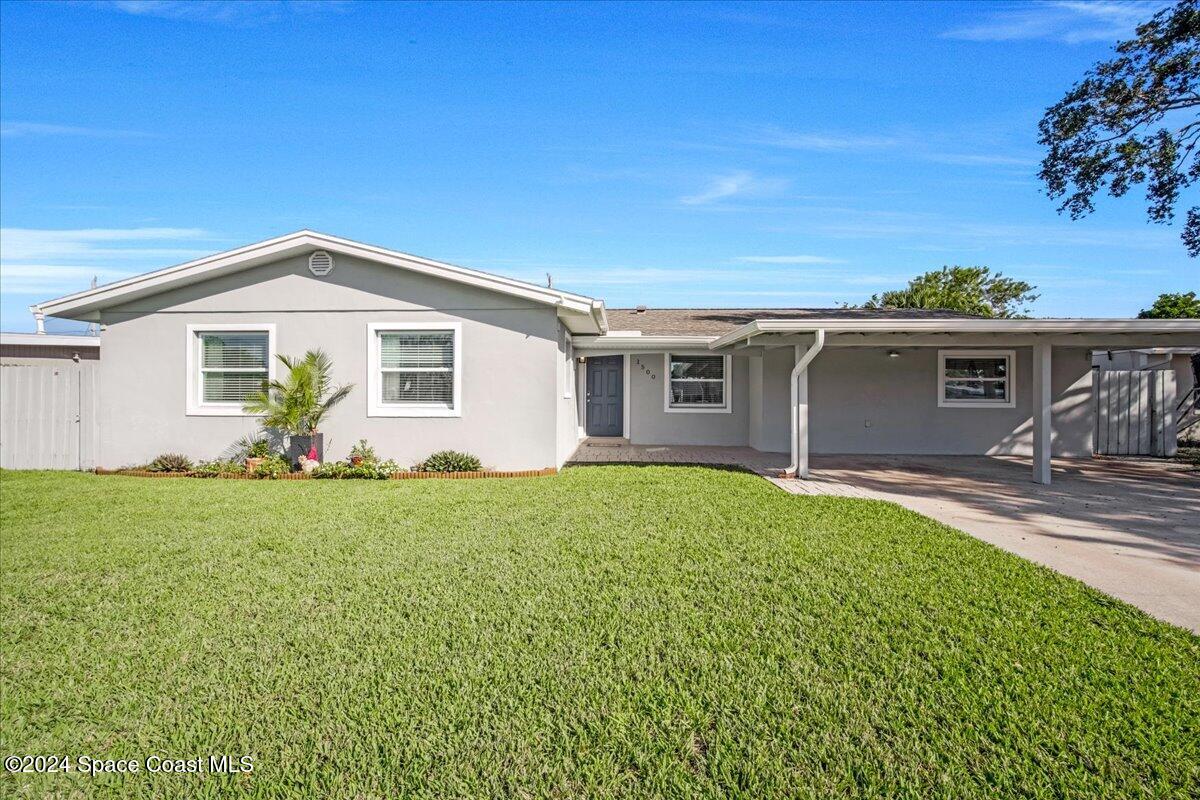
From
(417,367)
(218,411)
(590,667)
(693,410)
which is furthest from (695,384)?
(590,667)

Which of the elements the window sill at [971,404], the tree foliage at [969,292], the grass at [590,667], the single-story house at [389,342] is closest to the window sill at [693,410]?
the single-story house at [389,342]

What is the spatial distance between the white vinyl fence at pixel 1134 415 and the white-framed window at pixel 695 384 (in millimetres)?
8730

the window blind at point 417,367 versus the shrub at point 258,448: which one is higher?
the window blind at point 417,367

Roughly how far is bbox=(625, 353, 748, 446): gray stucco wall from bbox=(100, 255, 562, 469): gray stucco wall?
5123 millimetres

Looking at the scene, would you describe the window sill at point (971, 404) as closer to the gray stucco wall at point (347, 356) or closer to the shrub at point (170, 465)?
the gray stucco wall at point (347, 356)

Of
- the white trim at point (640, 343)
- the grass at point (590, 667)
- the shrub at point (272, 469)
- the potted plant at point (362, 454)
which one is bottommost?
the grass at point (590, 667)

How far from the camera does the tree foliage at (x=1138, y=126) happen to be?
15.2 metres

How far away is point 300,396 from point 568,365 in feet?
18.0

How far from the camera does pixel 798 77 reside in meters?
12.7

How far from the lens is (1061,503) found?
8.90m

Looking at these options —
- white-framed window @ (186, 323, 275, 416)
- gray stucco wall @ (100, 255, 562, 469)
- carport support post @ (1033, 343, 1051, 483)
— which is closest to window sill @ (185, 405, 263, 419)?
white-framed window @ (186, 323, 275, 416)

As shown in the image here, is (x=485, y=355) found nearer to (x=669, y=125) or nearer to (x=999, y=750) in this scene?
(x=669, y=125)

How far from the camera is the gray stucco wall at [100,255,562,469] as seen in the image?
11086 mm

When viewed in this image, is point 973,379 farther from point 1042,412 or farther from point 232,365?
point 232,365
